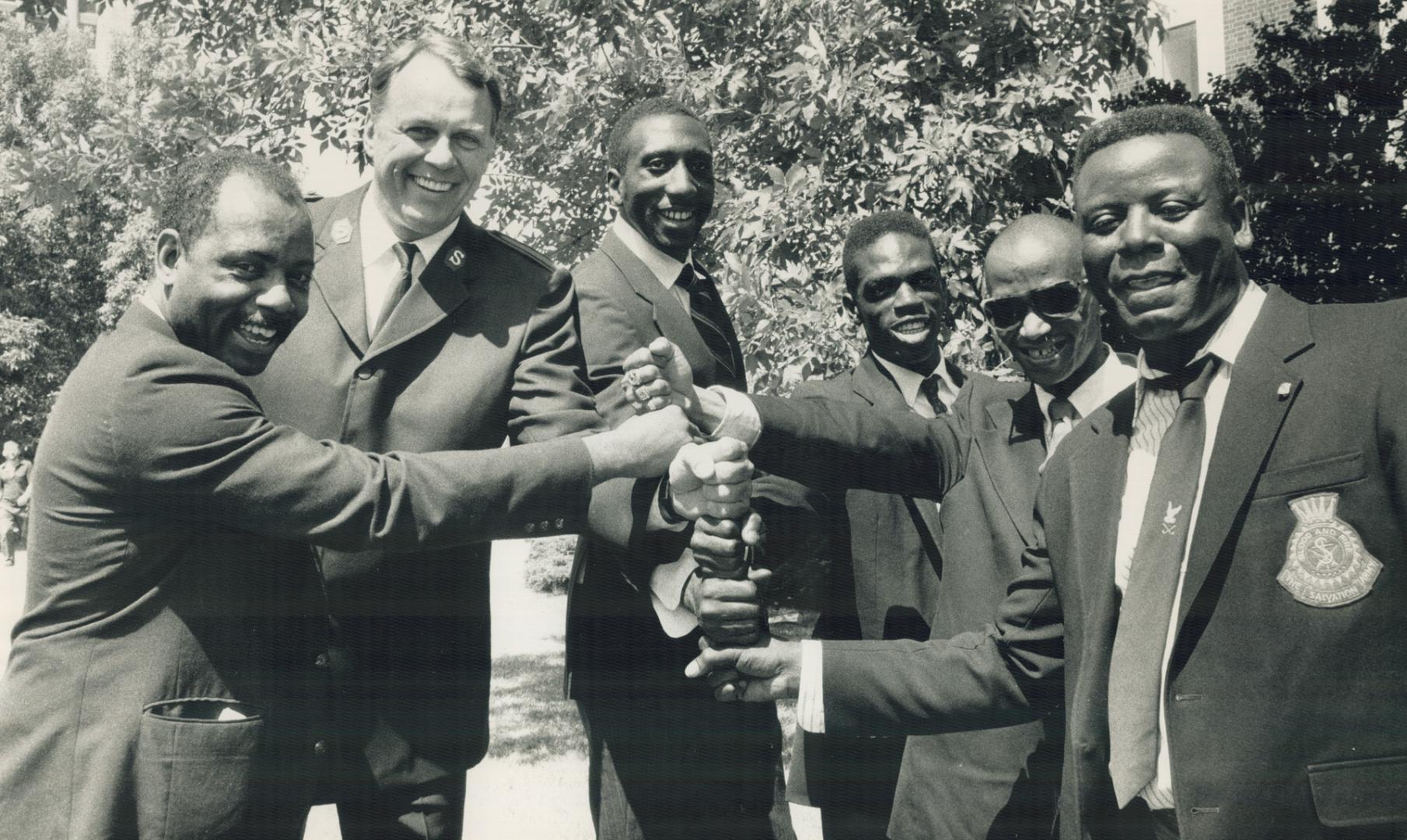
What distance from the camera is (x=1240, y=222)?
2545 millimetres

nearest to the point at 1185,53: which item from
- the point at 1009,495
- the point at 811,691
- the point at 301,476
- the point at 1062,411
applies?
the point at 1062,411

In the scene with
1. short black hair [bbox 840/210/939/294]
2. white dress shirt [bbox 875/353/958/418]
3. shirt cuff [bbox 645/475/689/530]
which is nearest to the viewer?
shirt cuff [bbox 645/475/689/530]

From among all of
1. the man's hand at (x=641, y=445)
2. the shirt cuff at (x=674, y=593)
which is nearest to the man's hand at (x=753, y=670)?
the shirt cuff at (x=674, y=593)

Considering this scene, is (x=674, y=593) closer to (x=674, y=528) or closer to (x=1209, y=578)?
(x=674, y=528)

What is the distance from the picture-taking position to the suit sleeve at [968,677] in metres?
2.79

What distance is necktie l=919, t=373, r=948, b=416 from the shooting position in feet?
14.4

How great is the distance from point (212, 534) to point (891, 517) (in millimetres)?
2140

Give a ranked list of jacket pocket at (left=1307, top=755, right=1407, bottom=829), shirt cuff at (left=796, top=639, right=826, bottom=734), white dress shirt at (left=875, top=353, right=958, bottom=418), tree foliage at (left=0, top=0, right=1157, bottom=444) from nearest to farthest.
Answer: jacket pocket at (left=1307, top=755, right=1407, bottom=829), shirt cuff at (left=796, top=639, right=826, bottom=734), white dress shirt at (left=875, top=353, right=958, bottom=418), tree foliage at (left=0, top=0, right=1157, bottom=444)

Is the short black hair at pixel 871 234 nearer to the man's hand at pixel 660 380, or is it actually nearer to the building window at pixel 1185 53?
the man's hand at pixel 660 380

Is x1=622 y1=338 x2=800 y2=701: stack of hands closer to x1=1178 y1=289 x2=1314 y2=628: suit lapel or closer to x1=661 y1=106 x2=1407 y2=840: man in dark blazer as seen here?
x1=661 y1=106 x2=1407 y2=840: man in dark blazer

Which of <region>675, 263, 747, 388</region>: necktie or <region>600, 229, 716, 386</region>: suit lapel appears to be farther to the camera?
<region>675, 263, 747, 388</region>: necktie

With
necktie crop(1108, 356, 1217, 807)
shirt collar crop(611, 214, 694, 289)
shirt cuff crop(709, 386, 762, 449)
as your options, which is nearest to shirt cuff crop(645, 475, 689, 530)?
shirt cuff crop(709, 386, 762, 449)

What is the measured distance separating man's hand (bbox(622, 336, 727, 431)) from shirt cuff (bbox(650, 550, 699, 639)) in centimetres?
42

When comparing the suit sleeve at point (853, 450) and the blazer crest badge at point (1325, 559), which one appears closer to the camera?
the blazer crest badge at point (1325, 559)
